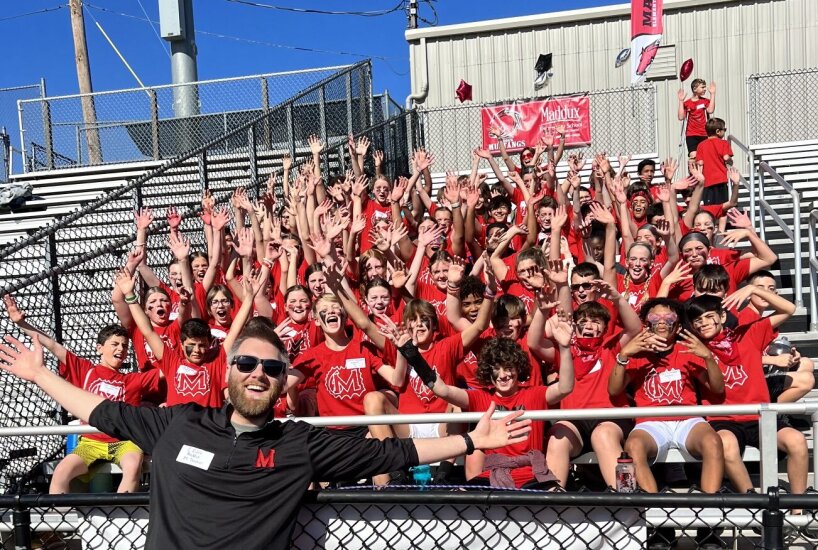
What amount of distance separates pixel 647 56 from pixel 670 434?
10.1 m

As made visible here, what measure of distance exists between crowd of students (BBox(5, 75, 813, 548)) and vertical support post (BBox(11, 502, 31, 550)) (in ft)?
3.43

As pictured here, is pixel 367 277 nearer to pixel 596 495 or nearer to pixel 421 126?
pixel 596 495

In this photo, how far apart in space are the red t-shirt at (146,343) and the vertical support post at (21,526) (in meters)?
2.60

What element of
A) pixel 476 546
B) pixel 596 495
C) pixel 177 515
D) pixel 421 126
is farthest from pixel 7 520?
pixel 421 126

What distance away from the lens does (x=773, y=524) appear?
2412mm

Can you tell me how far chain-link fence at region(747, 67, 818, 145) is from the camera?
13.6 metres

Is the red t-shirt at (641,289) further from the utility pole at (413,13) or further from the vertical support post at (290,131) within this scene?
the utility pole at (413,13)

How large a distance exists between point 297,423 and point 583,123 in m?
11.9

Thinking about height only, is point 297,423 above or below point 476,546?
above

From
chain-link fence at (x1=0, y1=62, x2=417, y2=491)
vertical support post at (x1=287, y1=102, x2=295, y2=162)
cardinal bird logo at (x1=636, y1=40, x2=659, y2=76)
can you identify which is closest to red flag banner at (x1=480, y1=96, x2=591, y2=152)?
cardinal bird logo at (x1=636, y1=40, x2=659, y2=76)

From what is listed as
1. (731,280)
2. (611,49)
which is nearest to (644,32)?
(611,49)

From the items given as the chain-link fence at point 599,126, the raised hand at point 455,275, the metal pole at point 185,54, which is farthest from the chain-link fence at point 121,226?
the raised hand at point 455,275

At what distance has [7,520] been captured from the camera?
130 inches

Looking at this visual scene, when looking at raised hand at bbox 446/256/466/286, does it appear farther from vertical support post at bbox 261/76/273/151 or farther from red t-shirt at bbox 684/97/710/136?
red t-shirt at bbox 684/97/710/136
